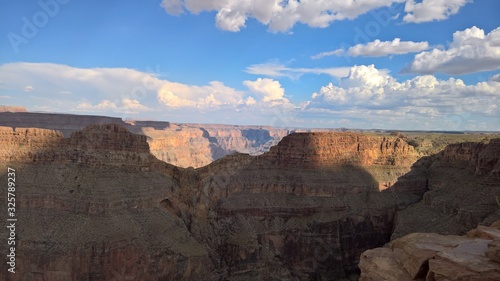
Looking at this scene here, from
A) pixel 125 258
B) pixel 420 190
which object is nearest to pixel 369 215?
pixel 420 190

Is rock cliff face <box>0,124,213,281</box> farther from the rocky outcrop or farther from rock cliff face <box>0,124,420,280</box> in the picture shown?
the rocky outcrop

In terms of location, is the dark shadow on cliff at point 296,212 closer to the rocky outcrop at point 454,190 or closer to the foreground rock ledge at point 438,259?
the rocky outcrop at point 454,190

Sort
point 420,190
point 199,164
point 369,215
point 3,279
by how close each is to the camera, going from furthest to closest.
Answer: point 199,164 < point 420,190 < point 369,215 < point 3,279

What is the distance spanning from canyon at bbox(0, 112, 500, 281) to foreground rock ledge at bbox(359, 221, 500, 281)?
3907cm

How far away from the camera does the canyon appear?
2000 inches

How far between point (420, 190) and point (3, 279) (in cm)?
7106

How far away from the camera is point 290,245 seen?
215 ft

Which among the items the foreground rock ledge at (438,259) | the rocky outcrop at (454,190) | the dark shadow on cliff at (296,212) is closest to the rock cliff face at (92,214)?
the dark shadow on cliff at (296,212)

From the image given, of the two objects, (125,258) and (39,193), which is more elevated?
(39,193)

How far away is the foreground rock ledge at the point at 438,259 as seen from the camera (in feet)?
46.1

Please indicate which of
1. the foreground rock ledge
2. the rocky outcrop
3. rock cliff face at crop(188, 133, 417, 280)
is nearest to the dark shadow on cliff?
rock cliff face at crop(188, 133, 417, 280)

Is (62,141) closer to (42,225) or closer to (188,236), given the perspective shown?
(42,225)

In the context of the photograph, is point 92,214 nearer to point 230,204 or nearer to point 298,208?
point 230,204

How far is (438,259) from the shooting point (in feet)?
50.2
